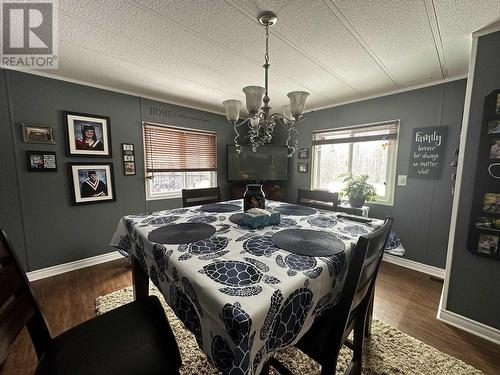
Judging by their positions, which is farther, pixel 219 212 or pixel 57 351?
pixel 219 212

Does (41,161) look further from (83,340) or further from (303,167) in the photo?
(303,167)

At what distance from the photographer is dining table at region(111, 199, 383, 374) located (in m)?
0.61

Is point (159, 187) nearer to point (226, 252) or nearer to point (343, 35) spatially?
point (226, 252)

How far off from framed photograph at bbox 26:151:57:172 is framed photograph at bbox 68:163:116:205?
0.14 m

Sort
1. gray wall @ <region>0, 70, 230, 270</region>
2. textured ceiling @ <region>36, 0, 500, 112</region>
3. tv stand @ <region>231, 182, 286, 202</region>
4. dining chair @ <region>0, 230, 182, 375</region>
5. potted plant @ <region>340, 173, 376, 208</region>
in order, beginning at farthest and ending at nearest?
tv stand @ <region>231, 182, 286, 202</region> < potted plant @ <region>340, 173, 376, 208</region> < gray wall @ <region>0, 70, 230, 270</region> < textured ceiling @ <region>36, 0, 500, 112</region> < dining chair @ <region>0, 230, 182, 375</region>

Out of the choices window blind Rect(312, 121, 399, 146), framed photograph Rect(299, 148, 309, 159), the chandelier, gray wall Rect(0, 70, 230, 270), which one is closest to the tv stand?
framed photograph Rect(299, 148, 309, 159)

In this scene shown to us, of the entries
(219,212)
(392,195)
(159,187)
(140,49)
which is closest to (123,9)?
(140,49)

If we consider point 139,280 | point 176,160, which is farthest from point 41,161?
point 139,280

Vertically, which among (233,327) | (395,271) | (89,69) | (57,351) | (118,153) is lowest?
(395,271)

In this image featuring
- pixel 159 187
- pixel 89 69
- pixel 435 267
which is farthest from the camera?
pixel 159 187

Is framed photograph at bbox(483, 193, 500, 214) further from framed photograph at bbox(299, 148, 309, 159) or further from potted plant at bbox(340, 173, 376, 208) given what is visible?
framed photograph at bbox(299, 148, 309, 159)

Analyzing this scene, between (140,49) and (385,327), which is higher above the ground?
(140,49)

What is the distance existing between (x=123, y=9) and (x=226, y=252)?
61.6 inches

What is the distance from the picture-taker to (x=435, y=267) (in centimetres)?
234
